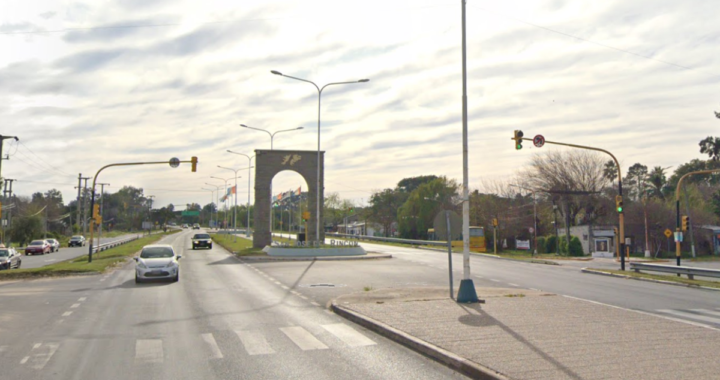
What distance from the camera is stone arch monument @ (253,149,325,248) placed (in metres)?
47.8

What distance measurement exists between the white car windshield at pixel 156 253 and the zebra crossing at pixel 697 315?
57.3 ft

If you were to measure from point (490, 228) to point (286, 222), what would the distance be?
99198mm

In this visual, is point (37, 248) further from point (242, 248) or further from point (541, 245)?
point (541, 245)

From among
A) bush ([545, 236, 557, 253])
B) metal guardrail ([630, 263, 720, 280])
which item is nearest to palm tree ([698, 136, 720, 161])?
bush ([545, 236, 557, 253])

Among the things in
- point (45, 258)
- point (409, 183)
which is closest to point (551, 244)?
point (45, 258)

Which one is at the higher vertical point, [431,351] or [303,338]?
[431,351]

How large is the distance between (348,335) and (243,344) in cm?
195

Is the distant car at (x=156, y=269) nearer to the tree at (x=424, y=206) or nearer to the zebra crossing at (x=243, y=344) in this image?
the zebra crossing at (x=243, y=344)

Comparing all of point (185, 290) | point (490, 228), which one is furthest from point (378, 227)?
point (185, 290)

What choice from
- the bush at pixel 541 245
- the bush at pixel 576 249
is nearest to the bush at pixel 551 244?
the bush at pixel 541 245

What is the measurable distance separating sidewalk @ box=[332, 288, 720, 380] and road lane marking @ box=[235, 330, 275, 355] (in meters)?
2.16

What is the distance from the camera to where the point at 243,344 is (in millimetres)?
9516

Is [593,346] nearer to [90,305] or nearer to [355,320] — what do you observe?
[355,320]

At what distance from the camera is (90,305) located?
14.8 metres
